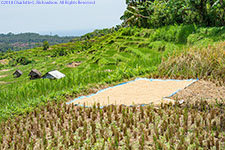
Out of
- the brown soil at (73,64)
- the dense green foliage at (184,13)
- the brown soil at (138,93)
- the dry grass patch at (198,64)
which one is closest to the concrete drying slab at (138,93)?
the brown soil at (138,93)

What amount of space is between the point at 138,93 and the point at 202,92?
1.20 metres

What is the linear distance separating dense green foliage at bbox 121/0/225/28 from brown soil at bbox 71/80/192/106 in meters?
3.81

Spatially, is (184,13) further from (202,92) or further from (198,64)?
(202,92)

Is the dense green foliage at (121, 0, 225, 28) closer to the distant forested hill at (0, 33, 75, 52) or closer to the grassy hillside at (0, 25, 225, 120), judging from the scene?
the grassy hillside at (0, 25, 225, 120)

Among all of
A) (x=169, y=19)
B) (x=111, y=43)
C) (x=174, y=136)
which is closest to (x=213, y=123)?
(x=174, y=136)

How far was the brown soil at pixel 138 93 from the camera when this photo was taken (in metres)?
4.32

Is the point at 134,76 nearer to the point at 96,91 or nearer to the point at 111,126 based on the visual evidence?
the point at 96,91

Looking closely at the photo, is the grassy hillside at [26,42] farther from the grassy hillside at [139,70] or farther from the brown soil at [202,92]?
the brown soil at [202,92]

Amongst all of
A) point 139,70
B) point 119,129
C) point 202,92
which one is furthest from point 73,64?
point 119,129

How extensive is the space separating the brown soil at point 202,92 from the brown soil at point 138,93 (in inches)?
9.5

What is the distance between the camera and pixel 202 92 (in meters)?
4.38

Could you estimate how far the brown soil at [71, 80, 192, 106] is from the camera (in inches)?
170

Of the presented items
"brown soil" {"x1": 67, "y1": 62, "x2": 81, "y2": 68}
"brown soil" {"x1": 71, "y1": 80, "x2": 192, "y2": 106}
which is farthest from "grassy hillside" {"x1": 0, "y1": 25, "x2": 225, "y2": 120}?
"brown soil" {"x1": 67, "y1": 62, "x2": 81, "y2": 68}

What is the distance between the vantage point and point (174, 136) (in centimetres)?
287
